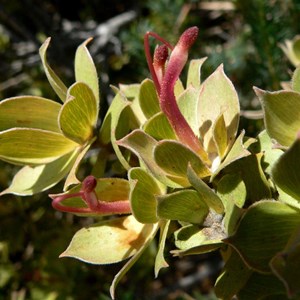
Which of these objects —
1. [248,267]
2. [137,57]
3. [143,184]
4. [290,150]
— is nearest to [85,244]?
[143,184]

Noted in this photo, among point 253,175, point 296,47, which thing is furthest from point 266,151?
point 296,47

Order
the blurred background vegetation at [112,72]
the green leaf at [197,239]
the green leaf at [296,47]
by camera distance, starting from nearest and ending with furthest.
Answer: the green leaf at [197,239] < the green leaf at [296,47] < the blurred background vegetation at [112,72]

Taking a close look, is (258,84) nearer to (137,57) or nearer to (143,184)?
(137,57)

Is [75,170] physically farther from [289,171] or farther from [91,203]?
[289,171]

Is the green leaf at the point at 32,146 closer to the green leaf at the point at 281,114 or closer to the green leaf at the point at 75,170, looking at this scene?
the green leaf at the point at 75,170

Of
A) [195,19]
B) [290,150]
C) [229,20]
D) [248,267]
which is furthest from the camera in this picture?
[229,20]

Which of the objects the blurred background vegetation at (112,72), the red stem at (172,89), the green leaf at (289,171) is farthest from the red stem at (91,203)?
the blurred background vegetation at (112,72)
